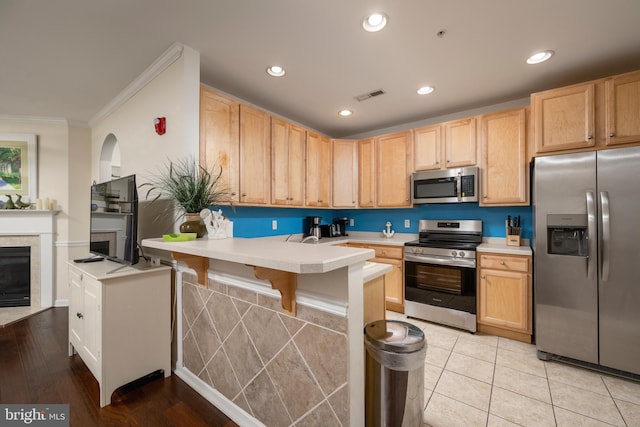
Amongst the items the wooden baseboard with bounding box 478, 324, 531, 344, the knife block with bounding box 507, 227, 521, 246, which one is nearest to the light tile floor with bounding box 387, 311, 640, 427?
the wooden baseboard with bounding box 478, 324, 531, 344

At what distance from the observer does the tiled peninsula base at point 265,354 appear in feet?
3.81

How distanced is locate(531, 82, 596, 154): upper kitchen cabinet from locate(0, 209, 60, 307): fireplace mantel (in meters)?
5.86

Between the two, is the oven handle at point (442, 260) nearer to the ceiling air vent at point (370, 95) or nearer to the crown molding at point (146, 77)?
the ceiling air vent at point (370, 95)

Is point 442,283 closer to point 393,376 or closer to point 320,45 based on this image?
point 393,376

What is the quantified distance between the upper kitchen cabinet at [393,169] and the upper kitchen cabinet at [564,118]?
1346 millimetres

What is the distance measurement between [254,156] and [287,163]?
53 cm

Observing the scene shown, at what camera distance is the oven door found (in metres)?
2.75

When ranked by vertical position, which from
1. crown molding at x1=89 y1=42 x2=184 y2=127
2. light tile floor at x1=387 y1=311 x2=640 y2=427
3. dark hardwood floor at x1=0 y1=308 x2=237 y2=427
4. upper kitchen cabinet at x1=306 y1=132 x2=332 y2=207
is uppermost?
crown molding at x1=89 y1=42 x2=184 y2=127

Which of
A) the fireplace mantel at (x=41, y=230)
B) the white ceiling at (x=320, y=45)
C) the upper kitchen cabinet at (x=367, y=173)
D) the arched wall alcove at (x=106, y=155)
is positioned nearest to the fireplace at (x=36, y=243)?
the fireplace mantel at (x=41, y=230)

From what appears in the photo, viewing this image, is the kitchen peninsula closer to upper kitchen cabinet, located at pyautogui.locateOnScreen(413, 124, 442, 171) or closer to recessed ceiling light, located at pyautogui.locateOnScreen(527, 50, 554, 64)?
recessed ceiling light, located at pyautogui.locateOnScreen(527, 50, 554, 64)

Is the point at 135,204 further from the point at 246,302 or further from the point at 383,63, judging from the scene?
the point at 383,63

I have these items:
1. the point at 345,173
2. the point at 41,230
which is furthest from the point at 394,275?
the point at 41,230

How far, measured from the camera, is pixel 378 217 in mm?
4047

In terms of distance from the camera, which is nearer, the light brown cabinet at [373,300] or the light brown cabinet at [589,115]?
the light brown cabinet at [373,300]
